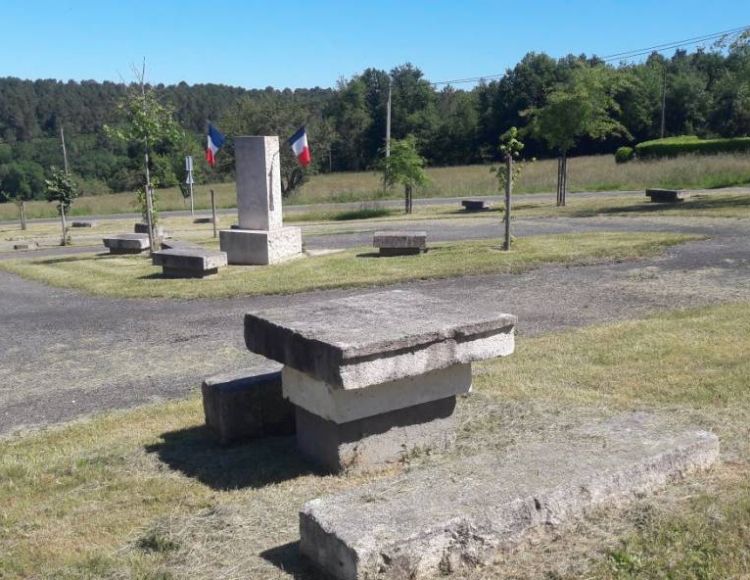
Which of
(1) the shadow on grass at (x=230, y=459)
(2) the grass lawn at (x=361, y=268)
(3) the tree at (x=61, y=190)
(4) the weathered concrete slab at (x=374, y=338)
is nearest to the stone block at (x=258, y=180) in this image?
(2) the grass lawn at (x=361, y=268)

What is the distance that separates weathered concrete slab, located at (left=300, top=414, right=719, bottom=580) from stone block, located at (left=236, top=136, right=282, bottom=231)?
10.8m

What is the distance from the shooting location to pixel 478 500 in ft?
10.2

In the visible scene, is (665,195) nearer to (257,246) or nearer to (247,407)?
(257,246)

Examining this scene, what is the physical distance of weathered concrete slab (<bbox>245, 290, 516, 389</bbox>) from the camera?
3766mm

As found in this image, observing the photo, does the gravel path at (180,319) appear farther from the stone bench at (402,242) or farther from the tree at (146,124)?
the tree at (146,124)

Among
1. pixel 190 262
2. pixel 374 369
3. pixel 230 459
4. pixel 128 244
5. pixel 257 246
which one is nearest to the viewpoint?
pixel 374 369

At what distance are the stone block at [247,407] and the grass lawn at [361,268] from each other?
20.4 feet

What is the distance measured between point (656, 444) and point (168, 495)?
242cm

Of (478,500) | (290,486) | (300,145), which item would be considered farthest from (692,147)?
(478,500)

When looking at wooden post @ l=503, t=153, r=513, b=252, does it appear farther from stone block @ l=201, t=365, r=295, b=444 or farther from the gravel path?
stone block @ l=201, t=365, r=295, b=444

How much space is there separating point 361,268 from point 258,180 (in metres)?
2.79

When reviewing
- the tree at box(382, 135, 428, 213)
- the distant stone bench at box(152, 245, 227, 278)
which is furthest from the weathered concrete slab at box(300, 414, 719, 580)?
the tree at box(382, 135, 428, 213)

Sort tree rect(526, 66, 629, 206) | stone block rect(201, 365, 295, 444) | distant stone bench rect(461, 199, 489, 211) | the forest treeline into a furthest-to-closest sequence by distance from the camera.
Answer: the forest treeline, distant stone bench rect(461, 199, 489, 211), tree rect(526, 66, 629, 206), stone block rect(201, 365, 295, 444)

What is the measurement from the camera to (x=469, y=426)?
459 centimetres
